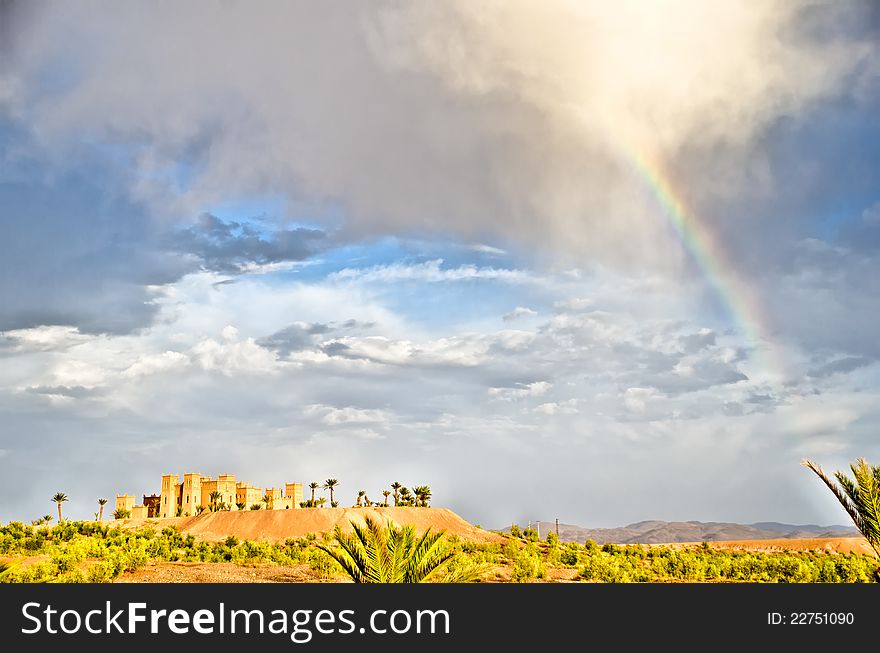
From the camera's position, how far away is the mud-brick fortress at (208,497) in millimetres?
118000

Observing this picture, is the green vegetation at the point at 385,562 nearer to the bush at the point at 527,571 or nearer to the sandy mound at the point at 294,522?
the bush at the point at 527,571

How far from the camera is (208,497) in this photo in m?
120

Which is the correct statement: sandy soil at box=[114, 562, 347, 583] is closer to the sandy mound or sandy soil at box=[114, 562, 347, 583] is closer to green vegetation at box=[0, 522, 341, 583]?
green vegetation at box=[0, 522, 341, 583]

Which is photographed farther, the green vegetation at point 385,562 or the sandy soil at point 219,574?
the sandy soil at point 219,574

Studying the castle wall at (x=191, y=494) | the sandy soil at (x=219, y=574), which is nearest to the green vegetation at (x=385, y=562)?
the sandy soil at (x=219, y=574)

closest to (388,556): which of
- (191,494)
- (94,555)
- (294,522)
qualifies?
(94,555)

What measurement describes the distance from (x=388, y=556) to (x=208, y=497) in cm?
10689

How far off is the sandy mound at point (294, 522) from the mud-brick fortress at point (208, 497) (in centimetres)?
1487

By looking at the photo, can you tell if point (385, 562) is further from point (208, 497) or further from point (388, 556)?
point (208, 497)
